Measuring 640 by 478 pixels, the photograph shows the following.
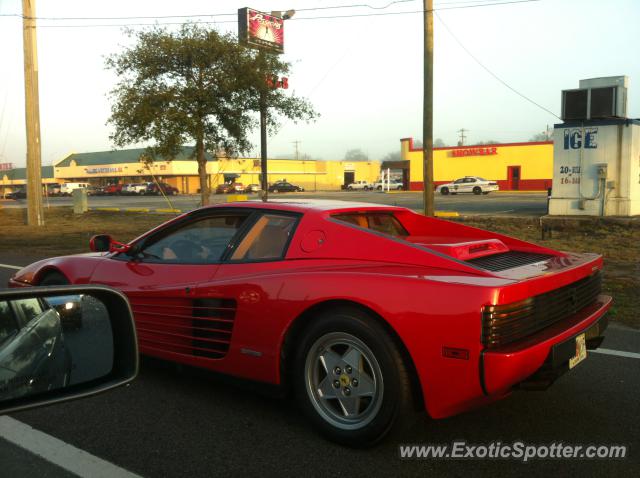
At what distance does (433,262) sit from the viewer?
3.20 metres

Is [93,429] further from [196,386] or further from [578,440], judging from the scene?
[578,440]

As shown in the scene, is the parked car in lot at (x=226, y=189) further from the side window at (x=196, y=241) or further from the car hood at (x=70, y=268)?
the side window at (x=196, y=241)

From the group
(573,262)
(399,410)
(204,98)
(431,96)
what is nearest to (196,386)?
(399,410)

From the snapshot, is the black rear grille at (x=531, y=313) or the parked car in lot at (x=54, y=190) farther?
the parked car in lot at (x=54, y=190)

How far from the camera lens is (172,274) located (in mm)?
3994

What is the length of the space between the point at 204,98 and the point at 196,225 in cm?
1182

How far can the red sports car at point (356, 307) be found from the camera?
2828 mm

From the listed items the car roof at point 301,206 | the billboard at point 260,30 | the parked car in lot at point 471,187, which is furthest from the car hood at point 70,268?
the parked car in lot at point 471,187

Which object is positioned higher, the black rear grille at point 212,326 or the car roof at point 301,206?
the car roof at point 301,206

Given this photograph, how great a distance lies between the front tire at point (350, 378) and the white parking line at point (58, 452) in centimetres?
102

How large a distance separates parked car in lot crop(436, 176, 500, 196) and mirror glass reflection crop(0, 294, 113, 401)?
44003mm

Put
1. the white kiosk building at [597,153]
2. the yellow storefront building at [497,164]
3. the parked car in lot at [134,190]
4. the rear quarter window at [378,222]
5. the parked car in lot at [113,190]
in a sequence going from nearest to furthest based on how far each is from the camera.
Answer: the rear quarter window at [378,222], the white kiosk building at [597,153], the yellow storefront building at [497,164], the parked car in lot at [134,190], the parked car in lot at [113,190]

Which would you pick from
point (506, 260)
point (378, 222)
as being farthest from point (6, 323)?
point (378, 222)

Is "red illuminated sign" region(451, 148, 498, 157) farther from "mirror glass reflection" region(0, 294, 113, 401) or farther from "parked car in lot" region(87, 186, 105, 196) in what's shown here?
"mirror glass reflection" region(0, 294, 113, 401)
